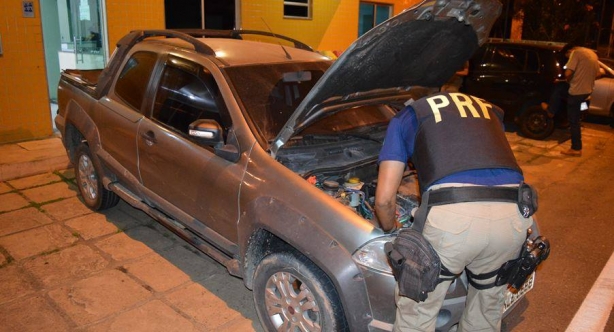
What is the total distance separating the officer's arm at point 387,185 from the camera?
2.62 metres

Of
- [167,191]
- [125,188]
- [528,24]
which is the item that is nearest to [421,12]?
[167,191]

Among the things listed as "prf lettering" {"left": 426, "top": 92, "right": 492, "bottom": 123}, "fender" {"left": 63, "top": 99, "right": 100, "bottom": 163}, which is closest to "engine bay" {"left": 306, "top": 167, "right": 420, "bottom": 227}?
"prf lettering" {"left": 426, "top": 92, "right": 492, "bottom": 123}

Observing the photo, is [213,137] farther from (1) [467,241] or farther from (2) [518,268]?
(2) [518,268]

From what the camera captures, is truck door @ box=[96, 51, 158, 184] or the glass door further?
the glass door

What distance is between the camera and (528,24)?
1689 cm

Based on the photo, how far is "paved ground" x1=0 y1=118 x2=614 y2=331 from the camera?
3.58 m

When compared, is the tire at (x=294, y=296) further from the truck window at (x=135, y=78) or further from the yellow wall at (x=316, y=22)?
the yellow wall at (x=316, y=22)

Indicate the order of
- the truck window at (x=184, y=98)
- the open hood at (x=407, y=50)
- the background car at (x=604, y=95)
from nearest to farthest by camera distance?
the open hood at (x=407, y=50), the truck window at (x=184, y=98), the background car at (x=604, y=95)

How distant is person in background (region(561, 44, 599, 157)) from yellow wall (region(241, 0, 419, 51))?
A: 5.57m

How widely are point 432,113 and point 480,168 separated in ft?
1.21

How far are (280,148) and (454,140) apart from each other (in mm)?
1280

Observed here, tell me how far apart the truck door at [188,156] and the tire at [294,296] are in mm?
463

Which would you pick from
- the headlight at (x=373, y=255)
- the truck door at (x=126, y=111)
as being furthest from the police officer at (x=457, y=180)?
the truck door at (x=126, y=111)

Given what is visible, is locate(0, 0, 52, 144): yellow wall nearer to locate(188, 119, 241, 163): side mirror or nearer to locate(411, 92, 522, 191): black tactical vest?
locate(188, 119, 241, 163): side mirror
